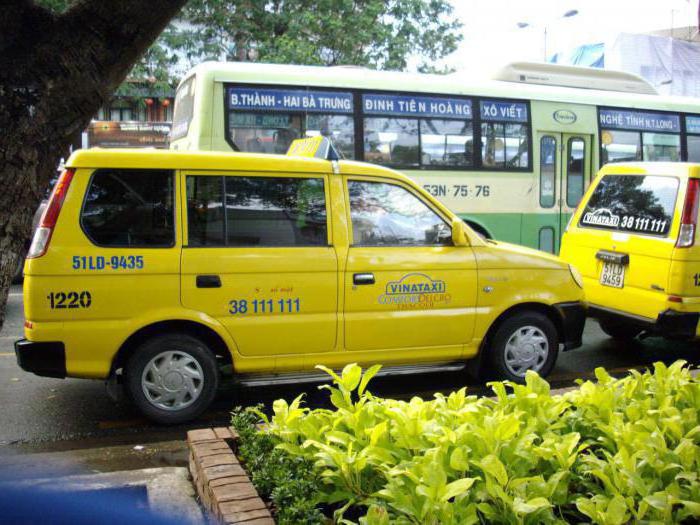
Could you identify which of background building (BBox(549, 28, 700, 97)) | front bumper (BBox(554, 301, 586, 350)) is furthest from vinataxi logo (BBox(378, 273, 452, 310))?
background building (BBox(549, 28, 700, 97))

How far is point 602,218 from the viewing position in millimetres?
7469

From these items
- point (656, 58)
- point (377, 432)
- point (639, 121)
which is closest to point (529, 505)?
point (377, 432)

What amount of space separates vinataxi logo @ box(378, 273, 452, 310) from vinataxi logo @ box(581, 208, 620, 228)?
2484mm

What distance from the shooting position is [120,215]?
5129mm

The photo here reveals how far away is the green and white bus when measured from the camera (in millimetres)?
10195

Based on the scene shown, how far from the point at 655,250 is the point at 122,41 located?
549 cm

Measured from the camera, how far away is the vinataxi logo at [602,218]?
24.0 feet

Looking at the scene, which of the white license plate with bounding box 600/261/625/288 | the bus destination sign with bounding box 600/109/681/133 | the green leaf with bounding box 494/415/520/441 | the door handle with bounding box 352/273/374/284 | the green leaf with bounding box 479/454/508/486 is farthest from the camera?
the bus destination sign with bounding box 600/109/681/133

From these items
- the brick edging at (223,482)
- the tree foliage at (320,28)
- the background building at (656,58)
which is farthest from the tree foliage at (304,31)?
the brick edging at (223,482)

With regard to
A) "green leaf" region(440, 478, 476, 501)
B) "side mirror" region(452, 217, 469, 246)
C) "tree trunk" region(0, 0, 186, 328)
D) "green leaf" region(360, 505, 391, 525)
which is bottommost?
"green leaf" region(360, 505, 391, 525)

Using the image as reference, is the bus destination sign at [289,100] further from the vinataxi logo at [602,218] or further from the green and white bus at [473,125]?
the vinataxi logo at [602,218]

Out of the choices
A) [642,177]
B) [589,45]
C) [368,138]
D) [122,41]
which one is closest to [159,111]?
[589,45]

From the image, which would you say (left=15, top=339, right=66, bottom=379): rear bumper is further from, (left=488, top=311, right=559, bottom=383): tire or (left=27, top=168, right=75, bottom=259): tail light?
(left=488, top=311, right=559, bottom=383): tire

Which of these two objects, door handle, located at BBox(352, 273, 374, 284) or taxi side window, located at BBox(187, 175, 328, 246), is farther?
door handle, located at BBox(352, 273, 374, 284)
